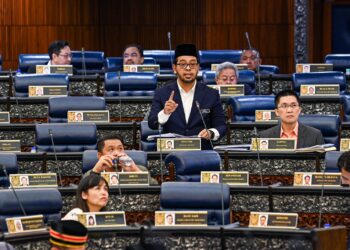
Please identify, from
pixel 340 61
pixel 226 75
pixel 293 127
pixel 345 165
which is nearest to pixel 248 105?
pixel 226 75

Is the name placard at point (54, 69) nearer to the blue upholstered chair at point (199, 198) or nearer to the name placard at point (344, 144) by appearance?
the name placard at point (344, 144)

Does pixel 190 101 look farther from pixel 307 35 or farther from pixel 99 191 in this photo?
pixel 307 35

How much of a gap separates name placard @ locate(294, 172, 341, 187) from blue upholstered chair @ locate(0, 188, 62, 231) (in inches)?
61.5

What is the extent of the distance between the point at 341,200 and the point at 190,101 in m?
1.86

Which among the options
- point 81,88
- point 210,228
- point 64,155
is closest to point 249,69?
point 81,88

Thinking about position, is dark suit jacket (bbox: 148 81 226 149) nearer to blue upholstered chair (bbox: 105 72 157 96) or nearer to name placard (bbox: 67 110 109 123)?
name placard (bbox: 67 110 109 123)

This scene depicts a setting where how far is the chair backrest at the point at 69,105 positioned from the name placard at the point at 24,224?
368cm

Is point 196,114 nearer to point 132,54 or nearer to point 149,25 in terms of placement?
point 132,54

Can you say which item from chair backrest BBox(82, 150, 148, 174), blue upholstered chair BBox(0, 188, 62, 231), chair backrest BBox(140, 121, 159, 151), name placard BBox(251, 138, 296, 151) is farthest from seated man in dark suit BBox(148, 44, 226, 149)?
blue upholstered chair BBox(0, 188, 62, 231)

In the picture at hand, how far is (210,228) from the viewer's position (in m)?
6.44

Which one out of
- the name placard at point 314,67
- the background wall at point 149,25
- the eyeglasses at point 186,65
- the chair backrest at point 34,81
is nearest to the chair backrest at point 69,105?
the chair backrest at point 34,81

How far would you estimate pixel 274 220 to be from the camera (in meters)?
6.75

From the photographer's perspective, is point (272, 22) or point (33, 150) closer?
point (33, 150)

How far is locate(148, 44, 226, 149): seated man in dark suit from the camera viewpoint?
914 centimetres
